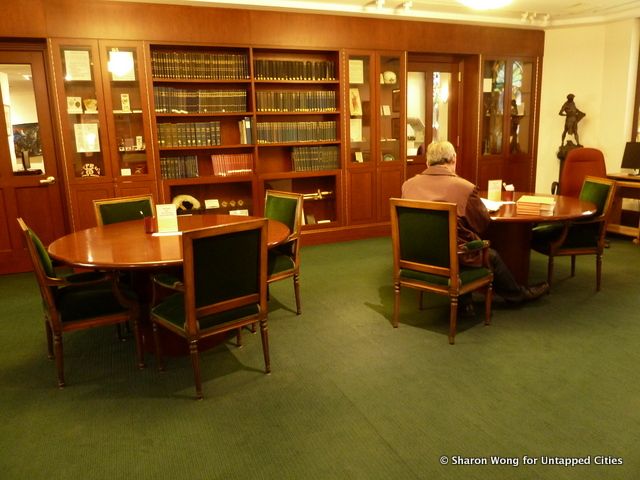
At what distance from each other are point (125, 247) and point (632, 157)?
579 cm

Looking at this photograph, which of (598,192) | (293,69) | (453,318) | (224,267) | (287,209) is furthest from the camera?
(293,69)

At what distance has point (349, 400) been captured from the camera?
2.48 m

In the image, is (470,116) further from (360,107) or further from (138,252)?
(138,252)

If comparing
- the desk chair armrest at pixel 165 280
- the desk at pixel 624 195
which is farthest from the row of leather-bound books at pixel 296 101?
the desk at pixel 624 195

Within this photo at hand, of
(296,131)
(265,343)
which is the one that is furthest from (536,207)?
(296,131)

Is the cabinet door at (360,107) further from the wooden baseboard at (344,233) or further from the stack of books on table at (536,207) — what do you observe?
the stack of books on table at (536,207)

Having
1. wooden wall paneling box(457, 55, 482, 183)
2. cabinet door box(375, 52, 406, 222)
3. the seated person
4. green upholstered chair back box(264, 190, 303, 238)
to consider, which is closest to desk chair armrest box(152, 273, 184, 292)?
green upholstered chair back box(264, 190, 303, 238)

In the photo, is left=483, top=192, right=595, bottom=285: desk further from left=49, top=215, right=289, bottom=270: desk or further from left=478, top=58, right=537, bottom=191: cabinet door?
left=478, top=58, right=537, bottom=191: cabinet door

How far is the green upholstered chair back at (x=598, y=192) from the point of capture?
13.1 feet

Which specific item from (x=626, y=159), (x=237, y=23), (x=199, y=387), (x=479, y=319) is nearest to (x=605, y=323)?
(x=479, y=319)

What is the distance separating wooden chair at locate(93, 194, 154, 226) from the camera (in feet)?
12.3

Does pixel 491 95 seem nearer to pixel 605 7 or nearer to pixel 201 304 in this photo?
pixel 605 7

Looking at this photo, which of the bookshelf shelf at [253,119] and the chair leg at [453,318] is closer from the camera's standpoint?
the chair leg at [453,318]

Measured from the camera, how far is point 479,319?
11.4 feet
